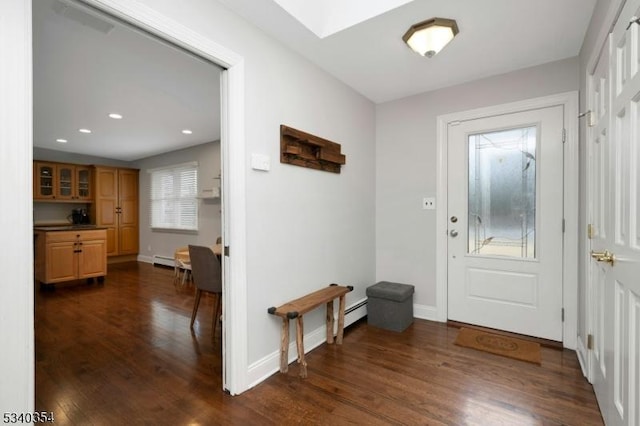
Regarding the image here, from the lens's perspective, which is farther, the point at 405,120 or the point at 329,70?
the point at 405,120

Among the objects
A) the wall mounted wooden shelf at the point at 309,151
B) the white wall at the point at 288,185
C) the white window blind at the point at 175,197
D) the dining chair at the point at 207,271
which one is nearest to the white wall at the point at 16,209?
the white wall at the point at 288,185

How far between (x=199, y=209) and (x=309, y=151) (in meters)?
4.10

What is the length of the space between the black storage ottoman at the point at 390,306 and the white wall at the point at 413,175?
0.26 meters

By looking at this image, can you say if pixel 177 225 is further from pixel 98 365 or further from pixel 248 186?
pixel 248 186

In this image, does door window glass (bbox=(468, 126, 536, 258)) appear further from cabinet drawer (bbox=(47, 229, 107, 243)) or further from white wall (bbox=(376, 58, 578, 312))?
cabinet drawer (bbox=(47, 229, 107, 243))

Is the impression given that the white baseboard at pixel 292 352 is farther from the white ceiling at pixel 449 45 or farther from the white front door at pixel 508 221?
the white ceiling at pixel 449 45

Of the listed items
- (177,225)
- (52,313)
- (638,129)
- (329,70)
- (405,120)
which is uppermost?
(329,70)

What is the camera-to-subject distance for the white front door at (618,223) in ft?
4.01

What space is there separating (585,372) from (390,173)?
2359 millimetres

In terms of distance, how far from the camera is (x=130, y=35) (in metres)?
2.30

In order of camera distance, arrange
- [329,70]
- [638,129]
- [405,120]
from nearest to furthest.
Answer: [638,129]
[329,70]
[405,120]

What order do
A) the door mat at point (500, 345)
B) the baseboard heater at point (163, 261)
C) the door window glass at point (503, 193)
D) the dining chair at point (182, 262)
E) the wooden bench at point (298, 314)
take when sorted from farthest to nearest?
the baseboard heater at point (163, 261)
the dining chair at point (182, 262)
the door window glass at point (503, 193)
the door mat at point (500, 345)
the wooden bench at point (298, 314)

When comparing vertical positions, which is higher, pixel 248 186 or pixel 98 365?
pixel 248 186

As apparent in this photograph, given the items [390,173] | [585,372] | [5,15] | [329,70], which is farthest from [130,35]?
[585,372]
